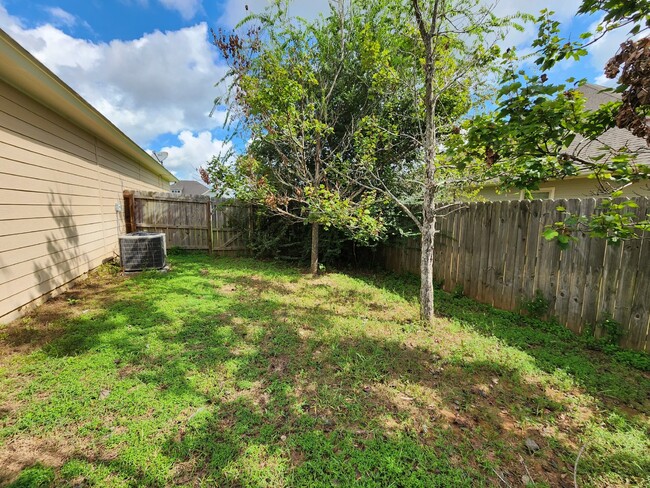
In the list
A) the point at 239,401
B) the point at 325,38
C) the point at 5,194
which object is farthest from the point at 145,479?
the point at 325,38

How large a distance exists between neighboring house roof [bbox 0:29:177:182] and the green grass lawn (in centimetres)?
310

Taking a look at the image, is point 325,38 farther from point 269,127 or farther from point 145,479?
point 145,479

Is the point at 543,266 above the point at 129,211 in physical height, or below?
below

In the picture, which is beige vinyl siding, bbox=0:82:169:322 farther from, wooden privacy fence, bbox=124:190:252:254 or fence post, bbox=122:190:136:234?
wooden privacy fence, bbox=124:190:252:254

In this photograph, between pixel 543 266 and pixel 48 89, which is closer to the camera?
pixel 543 266

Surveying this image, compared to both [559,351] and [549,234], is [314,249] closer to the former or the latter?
[559,351]

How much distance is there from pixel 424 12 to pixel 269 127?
3053mm

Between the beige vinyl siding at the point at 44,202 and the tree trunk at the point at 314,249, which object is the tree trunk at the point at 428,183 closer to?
the tree trunk at the point at 314,249

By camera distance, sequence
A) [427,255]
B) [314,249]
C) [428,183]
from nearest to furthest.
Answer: [428,183]
[427,255]
[314,249]

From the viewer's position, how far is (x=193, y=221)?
26.9ft

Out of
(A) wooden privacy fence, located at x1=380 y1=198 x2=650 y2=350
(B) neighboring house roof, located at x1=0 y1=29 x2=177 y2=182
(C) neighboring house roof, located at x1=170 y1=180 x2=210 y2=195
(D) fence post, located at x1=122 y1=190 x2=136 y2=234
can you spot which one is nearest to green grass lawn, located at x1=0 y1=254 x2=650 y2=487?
(A) wooden privacy fence, located at x1=380 y1=198 x2=650 y2=350

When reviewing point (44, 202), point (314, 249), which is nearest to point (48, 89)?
point (44, 202)

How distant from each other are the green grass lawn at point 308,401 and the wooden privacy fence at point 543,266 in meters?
0.38

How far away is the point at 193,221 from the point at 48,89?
4602mm
